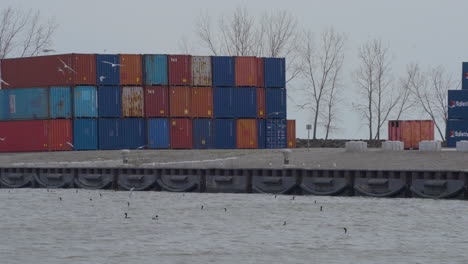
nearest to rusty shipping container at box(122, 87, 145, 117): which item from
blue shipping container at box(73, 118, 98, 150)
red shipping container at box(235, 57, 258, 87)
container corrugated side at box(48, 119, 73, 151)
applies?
blue shipping container at box(73, 118, 98, 150)

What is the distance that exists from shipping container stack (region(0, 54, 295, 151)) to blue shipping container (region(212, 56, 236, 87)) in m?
0.08

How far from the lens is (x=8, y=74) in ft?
229

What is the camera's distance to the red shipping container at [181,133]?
69.0 metres

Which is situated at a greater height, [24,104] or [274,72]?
[274,72]

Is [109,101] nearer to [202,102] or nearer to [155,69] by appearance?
[155,69]

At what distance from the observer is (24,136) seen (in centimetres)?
6762

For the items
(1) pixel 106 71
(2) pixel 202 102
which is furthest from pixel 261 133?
(1) pixel 106 71

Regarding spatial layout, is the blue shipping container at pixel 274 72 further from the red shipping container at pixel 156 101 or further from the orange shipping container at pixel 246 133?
the red shipping container at pixel 156 101

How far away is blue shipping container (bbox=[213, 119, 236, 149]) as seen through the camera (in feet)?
228

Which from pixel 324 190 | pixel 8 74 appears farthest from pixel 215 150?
pixel 324 190

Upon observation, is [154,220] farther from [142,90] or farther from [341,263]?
[142,90]

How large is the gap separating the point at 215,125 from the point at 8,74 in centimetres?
1633

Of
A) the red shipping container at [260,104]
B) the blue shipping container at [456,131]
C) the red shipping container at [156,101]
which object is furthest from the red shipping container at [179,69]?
the blue shipping container at [456,131]

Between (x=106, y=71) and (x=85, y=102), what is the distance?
2.77m
